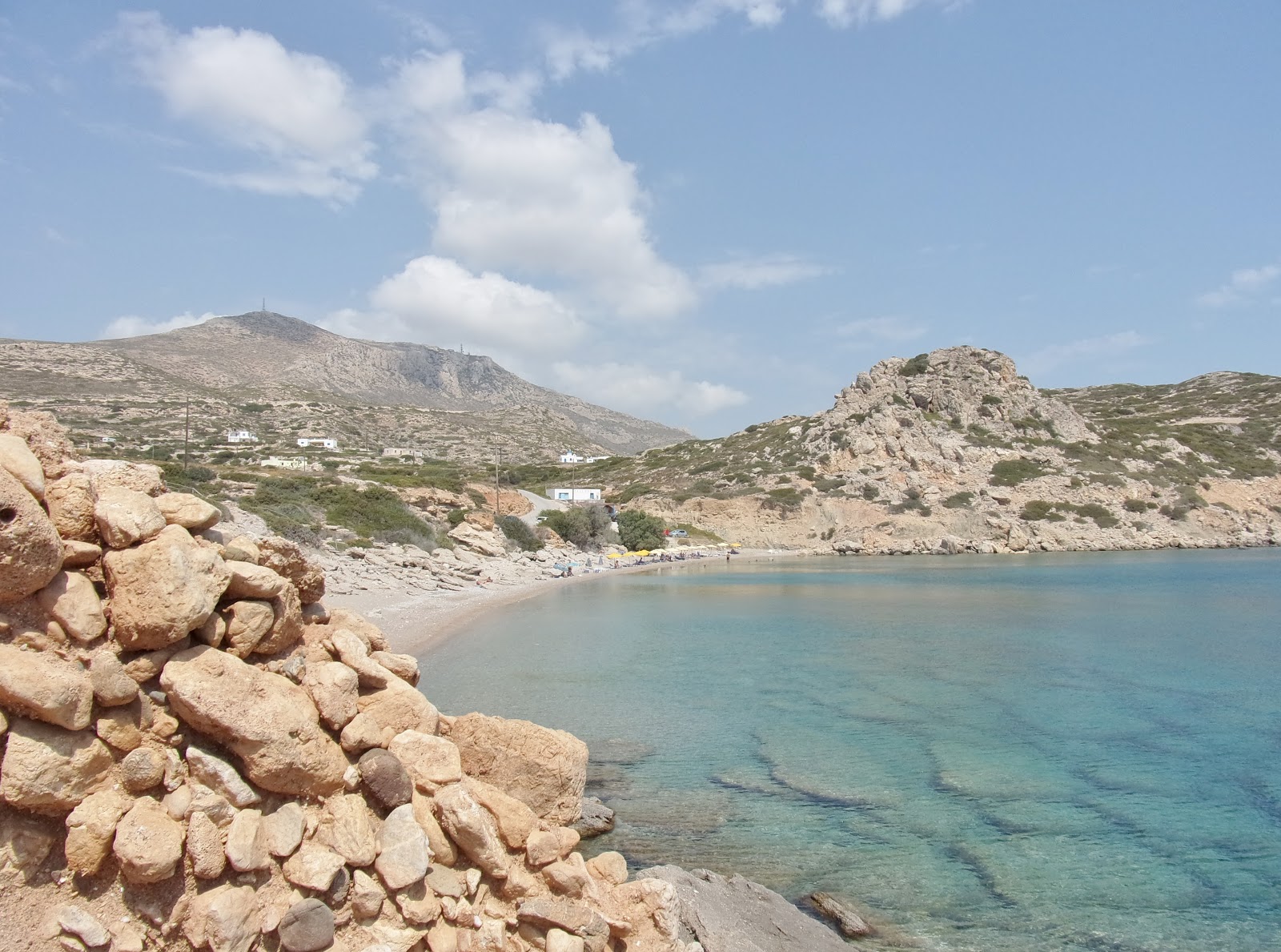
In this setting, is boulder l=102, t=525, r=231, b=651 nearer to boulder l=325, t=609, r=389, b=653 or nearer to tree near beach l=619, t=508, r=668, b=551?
boulder l=325, t=609, r=389, b=653

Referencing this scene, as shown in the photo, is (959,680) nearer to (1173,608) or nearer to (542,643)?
(542,643)

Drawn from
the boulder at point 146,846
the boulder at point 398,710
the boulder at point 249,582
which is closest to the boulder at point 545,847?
the boulder at point 398,710

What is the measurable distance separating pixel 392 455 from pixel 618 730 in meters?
82.8

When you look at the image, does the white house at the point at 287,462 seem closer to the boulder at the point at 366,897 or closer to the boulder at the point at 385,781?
the boulder at the point at 385,781

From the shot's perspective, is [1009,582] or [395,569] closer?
[395,569]

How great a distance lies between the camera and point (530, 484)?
294 feet

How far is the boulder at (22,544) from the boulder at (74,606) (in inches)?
4.1

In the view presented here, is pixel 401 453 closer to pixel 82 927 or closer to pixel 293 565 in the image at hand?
pixel 293 565

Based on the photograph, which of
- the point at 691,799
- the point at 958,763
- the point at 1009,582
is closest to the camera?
the point at 691,799

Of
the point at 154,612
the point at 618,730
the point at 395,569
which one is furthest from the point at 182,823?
the point at 395,569

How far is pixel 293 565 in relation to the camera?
7277 mm

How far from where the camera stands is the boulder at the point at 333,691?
20.3 ft

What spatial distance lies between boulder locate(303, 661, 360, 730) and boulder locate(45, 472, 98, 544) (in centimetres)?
190

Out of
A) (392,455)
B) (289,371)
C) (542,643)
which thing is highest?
(289,371)
